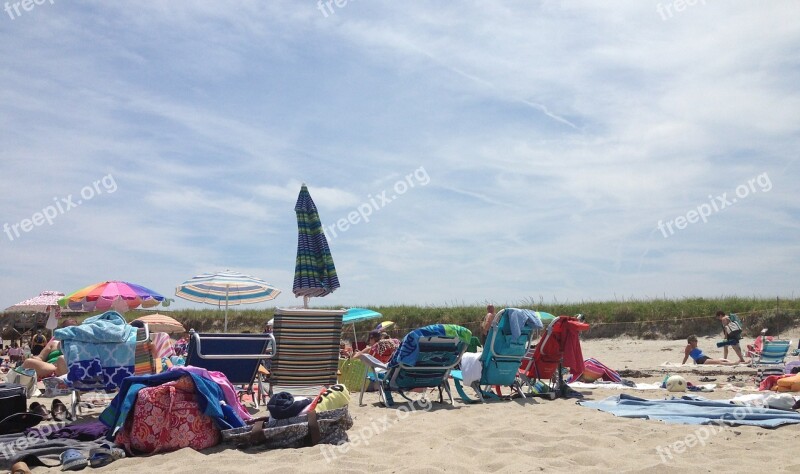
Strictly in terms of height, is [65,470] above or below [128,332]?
below

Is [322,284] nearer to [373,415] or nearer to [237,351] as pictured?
[237,351]

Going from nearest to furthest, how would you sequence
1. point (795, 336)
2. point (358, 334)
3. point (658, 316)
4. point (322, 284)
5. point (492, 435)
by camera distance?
1. point (492, 435)
2. point (322, 284)
3. point (795, 336)
4. point (658, 316)
5. point (358, 334)

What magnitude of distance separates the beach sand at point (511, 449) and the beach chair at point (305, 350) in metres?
1.09

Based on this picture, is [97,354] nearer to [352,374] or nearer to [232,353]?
[232,353]

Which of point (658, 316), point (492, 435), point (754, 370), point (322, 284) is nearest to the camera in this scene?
point (492, 435)

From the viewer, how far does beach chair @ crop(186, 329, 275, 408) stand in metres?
6.21

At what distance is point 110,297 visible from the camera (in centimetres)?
1323

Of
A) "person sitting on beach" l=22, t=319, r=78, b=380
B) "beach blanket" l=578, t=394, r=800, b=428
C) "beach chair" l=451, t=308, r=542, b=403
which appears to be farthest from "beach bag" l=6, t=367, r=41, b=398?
"beach blanket" l=578, t=394, r=800, b=428

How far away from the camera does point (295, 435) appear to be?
4.68 metres

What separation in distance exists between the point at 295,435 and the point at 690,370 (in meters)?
8.84

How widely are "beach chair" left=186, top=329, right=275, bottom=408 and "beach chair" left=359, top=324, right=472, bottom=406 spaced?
109 centimetres

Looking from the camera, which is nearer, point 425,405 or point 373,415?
point 373,415

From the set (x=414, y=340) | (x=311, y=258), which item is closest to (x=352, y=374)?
(x=311, y=258)

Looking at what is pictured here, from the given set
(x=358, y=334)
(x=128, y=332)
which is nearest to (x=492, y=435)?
(x=128, y=332)
